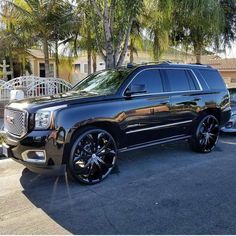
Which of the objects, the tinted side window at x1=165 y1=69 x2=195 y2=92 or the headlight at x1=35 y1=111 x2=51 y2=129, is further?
the tinted side window at x1=165 y1=69 x2=195 y2=92

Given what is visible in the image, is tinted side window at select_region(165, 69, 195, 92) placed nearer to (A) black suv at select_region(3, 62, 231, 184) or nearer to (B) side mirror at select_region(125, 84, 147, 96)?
(A) black suv at select_region(3, 62, 231, 184)

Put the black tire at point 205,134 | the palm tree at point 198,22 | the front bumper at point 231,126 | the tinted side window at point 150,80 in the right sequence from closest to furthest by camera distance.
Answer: the tinted side window at point 150,80 → the black tire at point 205,134 → the front bumper at point 231,126 → the palm tree at point 198,22

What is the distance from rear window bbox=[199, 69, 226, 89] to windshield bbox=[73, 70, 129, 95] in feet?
6.84

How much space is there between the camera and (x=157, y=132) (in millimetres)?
5910

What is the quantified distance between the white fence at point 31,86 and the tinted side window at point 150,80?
256 inches

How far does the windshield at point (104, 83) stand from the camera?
5531 mm

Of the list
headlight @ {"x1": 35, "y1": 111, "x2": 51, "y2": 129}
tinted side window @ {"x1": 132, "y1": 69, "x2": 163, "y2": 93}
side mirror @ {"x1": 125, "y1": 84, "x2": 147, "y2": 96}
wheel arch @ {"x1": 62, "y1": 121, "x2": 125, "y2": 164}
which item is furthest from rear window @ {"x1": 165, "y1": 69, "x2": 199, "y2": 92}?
headlight @ {"x1": 35, "y1": 111, "x2": 51, "y2": 129}

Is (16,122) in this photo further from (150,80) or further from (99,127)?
(150,80)

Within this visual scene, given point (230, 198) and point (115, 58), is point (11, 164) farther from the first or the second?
point (115, 58)

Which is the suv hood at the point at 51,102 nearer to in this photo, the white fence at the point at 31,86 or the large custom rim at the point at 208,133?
the large custom rim at the point at 208,133

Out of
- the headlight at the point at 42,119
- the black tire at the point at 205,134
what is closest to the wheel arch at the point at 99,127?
the headlight at the point at 42,119

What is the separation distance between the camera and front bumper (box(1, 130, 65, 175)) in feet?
14.8

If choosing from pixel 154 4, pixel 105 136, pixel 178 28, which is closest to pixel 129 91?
pixel 105 136

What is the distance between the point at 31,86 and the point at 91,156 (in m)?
7.62
